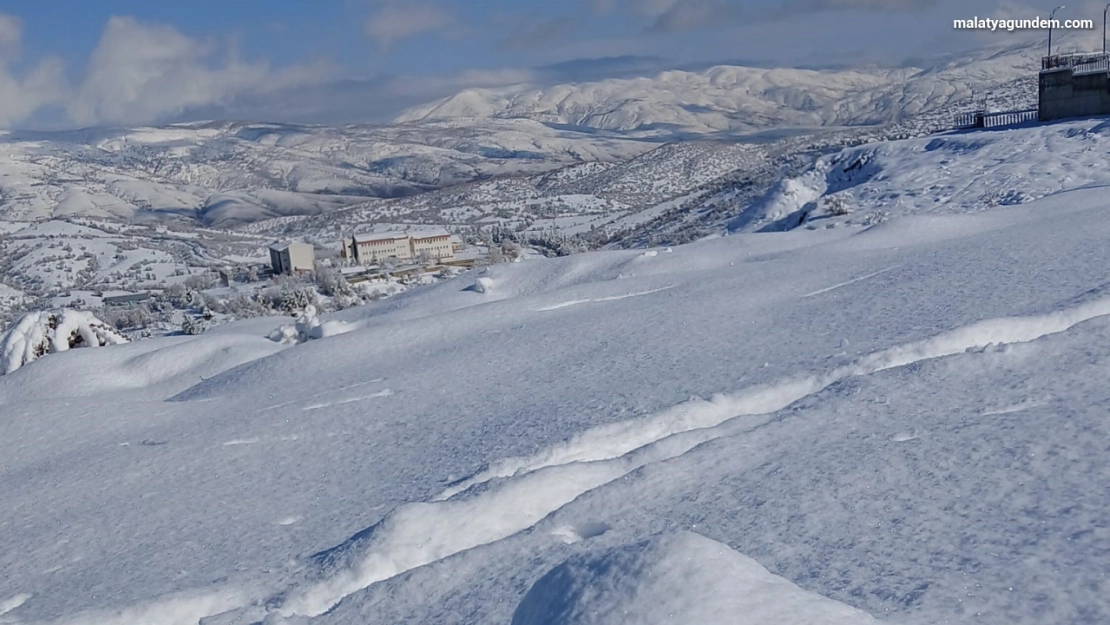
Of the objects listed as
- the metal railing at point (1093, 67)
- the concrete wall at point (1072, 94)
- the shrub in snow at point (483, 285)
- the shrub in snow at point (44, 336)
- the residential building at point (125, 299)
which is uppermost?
the metal railing at point (1093, 67)

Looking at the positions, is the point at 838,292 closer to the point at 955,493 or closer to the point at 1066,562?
the point at 955,493


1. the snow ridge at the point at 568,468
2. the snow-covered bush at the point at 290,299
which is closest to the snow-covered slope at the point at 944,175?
the snow ridge at the point at 568,468

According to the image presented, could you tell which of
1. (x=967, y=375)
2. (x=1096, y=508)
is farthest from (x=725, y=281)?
(x=1096, y=508)

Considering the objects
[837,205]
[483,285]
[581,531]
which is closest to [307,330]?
[483,285]

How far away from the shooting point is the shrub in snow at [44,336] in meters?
16.0

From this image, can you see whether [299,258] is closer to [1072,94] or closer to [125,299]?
[125,299]

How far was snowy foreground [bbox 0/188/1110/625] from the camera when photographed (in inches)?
143

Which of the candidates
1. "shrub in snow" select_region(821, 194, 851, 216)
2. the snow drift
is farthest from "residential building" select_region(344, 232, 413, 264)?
the snow drift

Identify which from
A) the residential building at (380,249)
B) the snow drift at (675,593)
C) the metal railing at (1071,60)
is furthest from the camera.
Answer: the residential building at (380,249)

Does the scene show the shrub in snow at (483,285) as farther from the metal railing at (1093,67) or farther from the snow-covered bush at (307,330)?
the metal railing at (1093,67)

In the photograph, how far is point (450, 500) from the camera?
532cm

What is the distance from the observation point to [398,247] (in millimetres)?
69375

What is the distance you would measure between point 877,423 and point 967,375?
41.6 inches

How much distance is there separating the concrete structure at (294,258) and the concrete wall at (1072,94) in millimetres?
46137
